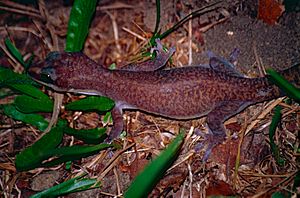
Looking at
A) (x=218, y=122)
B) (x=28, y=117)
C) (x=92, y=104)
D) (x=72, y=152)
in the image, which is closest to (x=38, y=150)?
(x=72, y=152)

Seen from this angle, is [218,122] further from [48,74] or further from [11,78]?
[11,78]

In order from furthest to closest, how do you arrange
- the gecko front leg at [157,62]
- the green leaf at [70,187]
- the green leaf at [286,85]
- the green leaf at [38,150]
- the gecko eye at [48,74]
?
the gecko front leg at [157,62]
the gecko eye at [48,74]
the green leaf at [70,187]
the green leaf at [38,150]
the green leaf at [286,85]


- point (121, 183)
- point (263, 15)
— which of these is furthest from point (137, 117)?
point (263, 15)

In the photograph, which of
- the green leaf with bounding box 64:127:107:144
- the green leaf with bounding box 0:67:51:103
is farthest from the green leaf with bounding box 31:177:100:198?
the green leaf with bounding box 0:67:51:103

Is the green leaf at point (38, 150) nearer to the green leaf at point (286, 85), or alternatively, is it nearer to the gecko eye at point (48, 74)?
the gecko eye at point (48, 74)

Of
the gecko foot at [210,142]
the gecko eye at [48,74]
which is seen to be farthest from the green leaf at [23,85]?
the gecko foot at [210,142]

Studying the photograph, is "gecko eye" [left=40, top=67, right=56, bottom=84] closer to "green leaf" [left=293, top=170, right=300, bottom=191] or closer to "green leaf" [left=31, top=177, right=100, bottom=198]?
"green leaf" [left=31, top=177, right=100, bottom=198]
